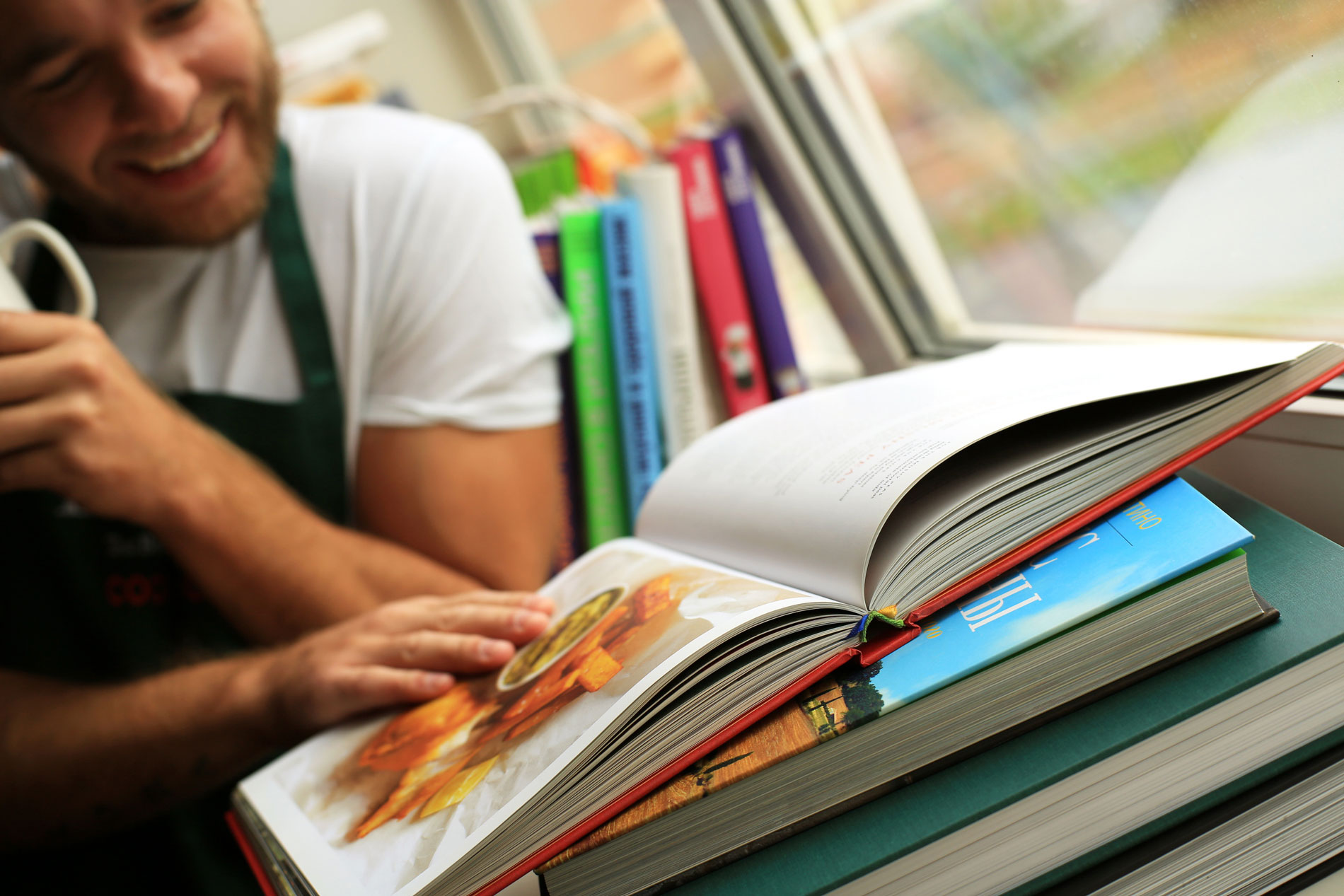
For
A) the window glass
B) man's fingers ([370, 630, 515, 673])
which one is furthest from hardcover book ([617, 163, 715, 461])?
man's fingers ([370, 630, 515, 673])

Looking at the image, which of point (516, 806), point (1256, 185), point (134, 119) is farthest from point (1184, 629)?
point (134, 119)

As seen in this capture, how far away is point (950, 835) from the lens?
1.13 ft

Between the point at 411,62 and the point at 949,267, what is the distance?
1.77 m

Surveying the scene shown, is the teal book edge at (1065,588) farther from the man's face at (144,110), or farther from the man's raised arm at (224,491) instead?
the man's face at (144,110)

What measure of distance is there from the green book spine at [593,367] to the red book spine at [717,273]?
11 cm

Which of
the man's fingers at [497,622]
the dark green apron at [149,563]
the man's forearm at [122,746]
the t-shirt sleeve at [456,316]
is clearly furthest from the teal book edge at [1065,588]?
the dark green apron at [149,563]

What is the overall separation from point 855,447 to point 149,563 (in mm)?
804

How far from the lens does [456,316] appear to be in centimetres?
95

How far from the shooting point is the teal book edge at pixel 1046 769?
337 mm

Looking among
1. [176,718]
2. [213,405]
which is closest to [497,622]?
[176,718]

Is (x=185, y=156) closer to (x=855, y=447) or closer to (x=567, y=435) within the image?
(x=567, y=435)

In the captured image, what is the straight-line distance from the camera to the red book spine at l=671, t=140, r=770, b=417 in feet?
3.28

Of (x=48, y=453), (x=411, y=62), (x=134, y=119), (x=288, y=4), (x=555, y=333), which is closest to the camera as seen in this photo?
(x=48, y=453)

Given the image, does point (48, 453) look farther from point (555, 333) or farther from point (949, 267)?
point (949, 267)
